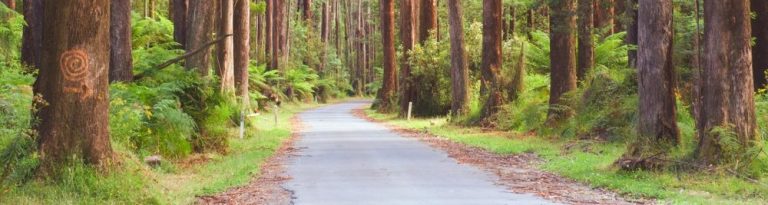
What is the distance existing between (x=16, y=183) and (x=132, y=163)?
171cm

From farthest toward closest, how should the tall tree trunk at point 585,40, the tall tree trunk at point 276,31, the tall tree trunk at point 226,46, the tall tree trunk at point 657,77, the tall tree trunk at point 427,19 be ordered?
1. the tall tree trunk at point 276,31
2. the tall tree trunk at point 427,19
3. the tall tree trunk at point 226,46
4. the tall tree trunk at point 585,40
5. the tall tree trunk at point 657,77

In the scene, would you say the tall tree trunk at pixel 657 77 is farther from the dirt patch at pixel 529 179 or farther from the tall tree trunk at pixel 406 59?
the tall tree trunk at pixel 406 59

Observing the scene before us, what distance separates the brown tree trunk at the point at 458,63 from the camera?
31.0m

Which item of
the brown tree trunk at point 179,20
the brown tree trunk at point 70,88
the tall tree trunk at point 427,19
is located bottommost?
the brown tree trunk at point 70,88

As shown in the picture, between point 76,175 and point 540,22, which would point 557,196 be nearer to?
point 76,175

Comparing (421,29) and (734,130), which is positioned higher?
(421,29)

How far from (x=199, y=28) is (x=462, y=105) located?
1240cm

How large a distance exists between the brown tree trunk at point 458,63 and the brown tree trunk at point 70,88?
858 inches

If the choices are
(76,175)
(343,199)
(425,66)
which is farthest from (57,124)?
(425,66)

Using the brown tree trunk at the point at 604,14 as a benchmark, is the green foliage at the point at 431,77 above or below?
below

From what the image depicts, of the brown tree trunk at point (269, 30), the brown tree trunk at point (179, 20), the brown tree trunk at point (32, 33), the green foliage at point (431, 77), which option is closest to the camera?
the brown tree trunk at point (32, 33)

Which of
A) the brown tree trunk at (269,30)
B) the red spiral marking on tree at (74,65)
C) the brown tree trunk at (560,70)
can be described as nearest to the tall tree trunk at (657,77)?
the brown tree trunk at (560,70)

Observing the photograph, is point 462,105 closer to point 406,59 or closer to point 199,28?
point 406,59

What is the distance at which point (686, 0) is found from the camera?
23.7m
